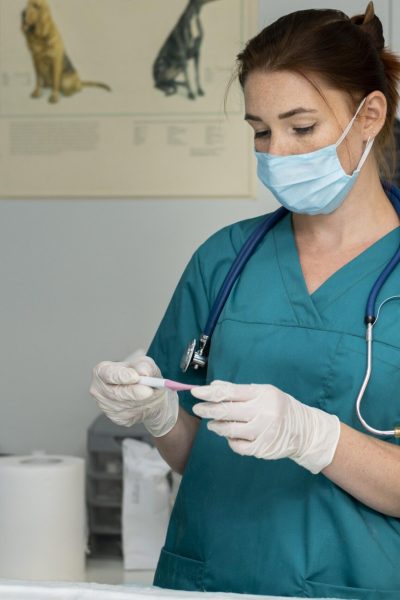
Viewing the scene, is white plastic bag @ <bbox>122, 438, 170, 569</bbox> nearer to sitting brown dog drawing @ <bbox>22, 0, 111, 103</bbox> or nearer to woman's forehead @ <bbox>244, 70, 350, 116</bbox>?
sitting brown dog drawing @ <bbox>22, 0, 111, 103</bbox>

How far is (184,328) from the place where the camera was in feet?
4.90

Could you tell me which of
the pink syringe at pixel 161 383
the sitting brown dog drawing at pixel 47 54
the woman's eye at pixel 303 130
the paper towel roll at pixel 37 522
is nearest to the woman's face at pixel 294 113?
the woman's eye at pixel 303 130

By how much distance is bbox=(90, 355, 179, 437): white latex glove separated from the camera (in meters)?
1.29

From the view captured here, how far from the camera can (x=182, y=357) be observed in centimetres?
147

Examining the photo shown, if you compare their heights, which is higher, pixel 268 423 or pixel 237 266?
pixel 237 266

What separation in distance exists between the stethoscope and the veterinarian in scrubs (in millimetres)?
14

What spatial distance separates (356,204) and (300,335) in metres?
0.22

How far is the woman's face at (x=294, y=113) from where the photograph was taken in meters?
1.31

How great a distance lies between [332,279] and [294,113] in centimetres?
25

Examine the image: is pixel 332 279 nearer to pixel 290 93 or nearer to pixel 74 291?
pixel 290 93

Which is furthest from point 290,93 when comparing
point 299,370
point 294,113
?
point 299,370

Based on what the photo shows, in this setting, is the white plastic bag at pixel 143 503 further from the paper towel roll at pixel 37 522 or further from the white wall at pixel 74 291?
the white wall at pixel 74 291

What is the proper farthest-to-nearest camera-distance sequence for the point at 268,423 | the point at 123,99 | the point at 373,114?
the point at 123,99 < the point at 373,114 < the point at 268,423

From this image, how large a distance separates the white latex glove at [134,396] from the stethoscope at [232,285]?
68mm
